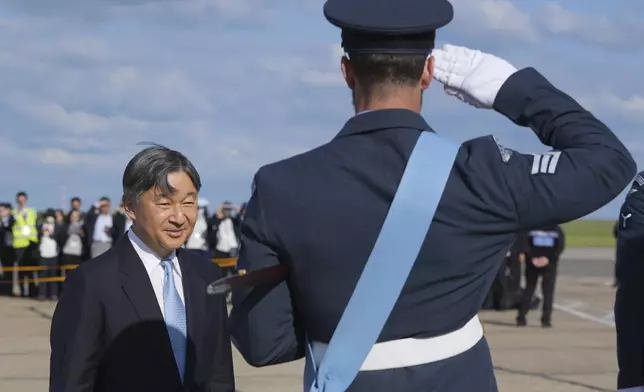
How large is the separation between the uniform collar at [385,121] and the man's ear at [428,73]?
7 centimetres

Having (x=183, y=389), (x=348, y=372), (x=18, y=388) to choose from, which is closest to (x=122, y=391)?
(x=183, y=389)

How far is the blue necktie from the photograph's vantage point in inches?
171

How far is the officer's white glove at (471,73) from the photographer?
2.81 m

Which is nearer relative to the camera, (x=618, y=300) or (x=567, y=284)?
(x=618, y=300)

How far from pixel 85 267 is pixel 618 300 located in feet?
6.55

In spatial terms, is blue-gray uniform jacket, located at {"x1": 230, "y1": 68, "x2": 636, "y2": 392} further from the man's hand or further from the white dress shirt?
the man's hand

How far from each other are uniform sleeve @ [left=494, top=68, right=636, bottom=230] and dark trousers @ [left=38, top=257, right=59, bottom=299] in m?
20.4

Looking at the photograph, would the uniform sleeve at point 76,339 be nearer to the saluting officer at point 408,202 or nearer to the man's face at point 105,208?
the saluting officer at point 408,202

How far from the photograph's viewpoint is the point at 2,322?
18125mm

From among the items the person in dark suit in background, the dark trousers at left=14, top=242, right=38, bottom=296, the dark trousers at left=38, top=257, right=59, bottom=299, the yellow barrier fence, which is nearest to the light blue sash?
the person in dark suit in background

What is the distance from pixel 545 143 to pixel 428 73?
313 millimetres

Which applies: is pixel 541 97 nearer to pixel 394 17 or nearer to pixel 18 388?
pixel 394 17

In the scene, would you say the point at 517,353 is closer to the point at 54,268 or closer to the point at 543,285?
the point at 543,285

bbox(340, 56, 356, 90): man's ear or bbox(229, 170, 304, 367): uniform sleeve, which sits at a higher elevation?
bbox(340, 56, 356, 90): man's ear
